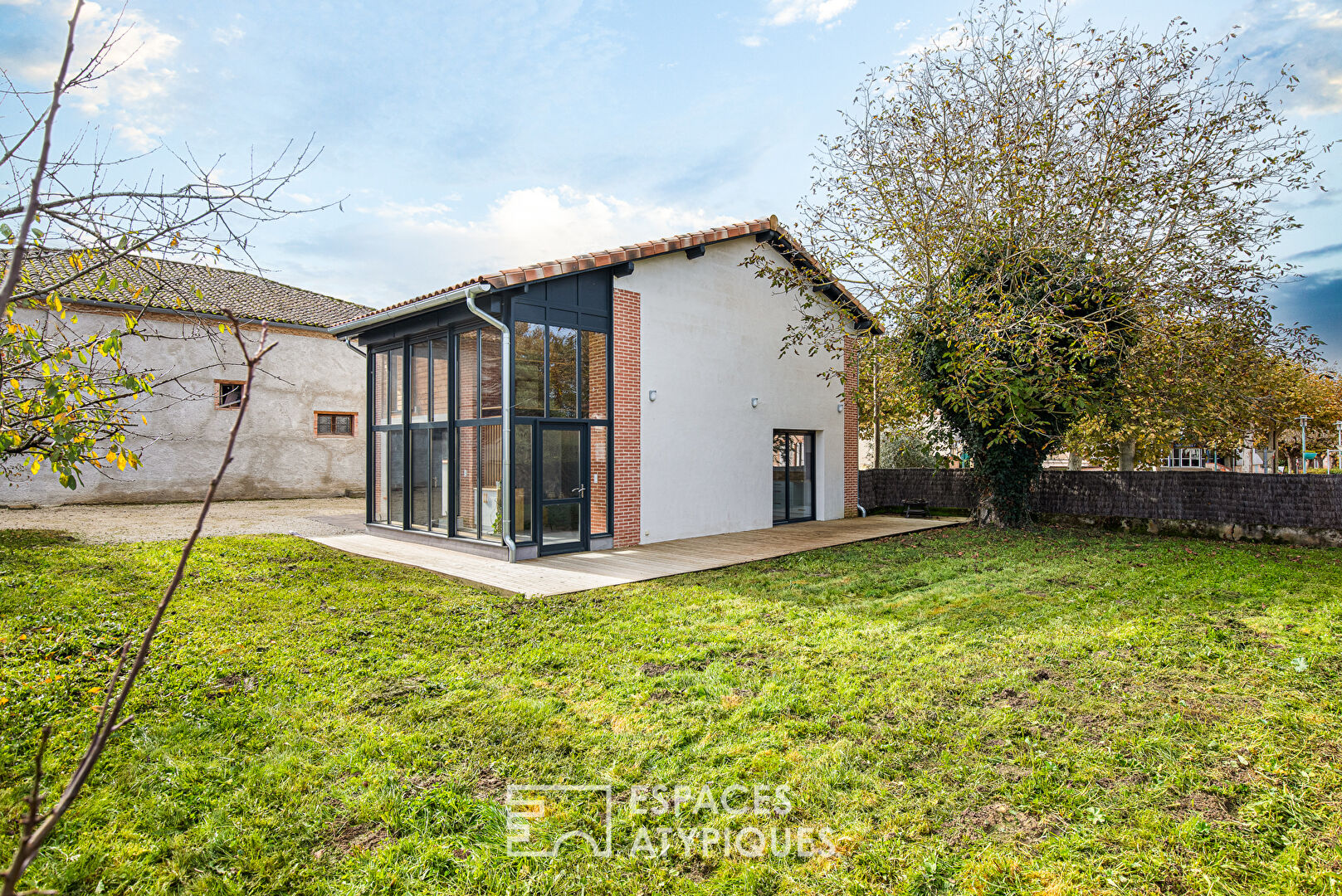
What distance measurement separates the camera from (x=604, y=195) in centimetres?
1271

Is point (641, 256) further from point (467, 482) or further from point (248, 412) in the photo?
point (248, 412)

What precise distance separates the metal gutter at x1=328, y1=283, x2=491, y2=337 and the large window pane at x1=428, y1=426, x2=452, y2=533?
186 cm

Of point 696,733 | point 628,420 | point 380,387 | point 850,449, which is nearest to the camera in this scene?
point 696,733

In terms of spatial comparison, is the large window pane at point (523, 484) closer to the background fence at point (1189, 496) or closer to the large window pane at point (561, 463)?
the large window pane at point (561, 463)

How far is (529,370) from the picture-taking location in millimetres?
9625

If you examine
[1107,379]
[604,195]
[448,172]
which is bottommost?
[1107,379]

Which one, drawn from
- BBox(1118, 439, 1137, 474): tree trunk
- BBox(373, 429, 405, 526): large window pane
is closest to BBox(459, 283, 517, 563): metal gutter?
BBox(373, 429, 405, 526): large window pane

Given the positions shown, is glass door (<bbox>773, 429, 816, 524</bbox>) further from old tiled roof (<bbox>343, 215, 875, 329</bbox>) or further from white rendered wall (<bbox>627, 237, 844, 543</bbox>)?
old tiled roof (<bbox>343, 215, 875, 329</bbox>)

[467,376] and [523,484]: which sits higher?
[467,376]

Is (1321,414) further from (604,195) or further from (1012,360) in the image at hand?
(604,195)

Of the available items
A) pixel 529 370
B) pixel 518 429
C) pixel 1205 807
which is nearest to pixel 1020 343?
pixel 529 370

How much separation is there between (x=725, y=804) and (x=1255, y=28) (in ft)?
40.1

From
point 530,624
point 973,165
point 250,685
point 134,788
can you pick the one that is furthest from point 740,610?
point 973,165
